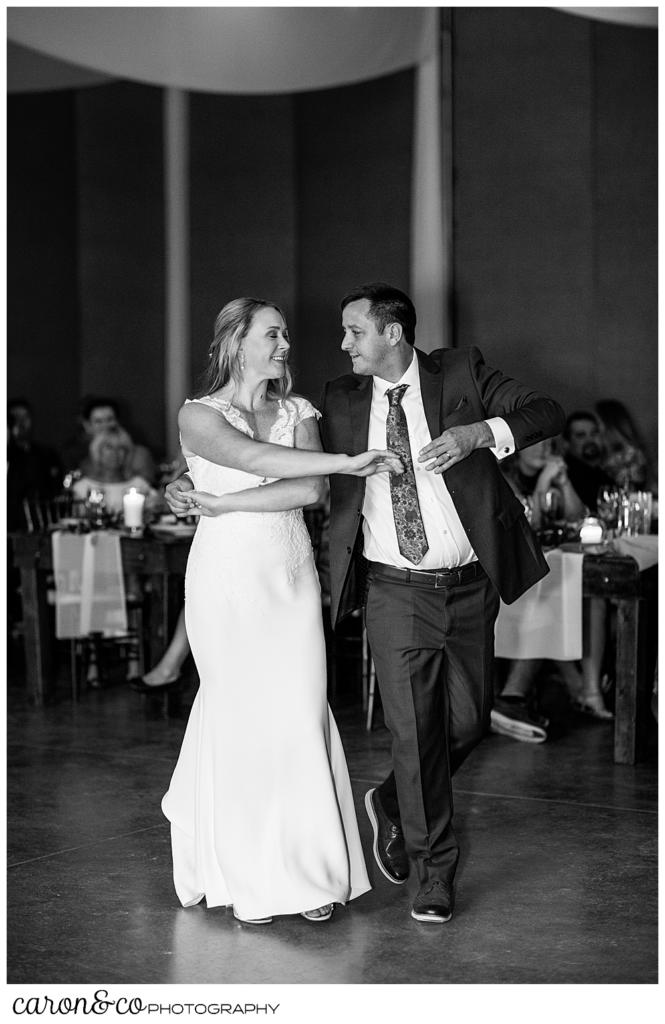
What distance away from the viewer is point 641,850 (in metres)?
4.28

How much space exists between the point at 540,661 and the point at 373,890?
8.28ft

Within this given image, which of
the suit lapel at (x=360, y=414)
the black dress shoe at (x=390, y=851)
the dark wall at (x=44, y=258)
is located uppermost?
the dark wall at (x=44, y=258)

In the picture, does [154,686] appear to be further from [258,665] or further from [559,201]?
[559,201]

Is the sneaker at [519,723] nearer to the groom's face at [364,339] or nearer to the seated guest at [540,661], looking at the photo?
the seated guest at [540,661]

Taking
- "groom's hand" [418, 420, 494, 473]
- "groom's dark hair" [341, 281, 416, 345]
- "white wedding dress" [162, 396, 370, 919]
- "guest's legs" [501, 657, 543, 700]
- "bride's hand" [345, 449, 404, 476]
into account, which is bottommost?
"guest's legs" [501, 657, 543, 700]

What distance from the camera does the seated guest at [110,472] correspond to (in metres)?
7.66

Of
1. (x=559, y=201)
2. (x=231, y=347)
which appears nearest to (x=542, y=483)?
(x=559, y=201)

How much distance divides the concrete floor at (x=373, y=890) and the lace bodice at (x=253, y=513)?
3.34 ft

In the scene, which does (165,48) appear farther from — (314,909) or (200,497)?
(314,909)

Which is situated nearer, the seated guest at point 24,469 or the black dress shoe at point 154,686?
the black dress shoe at point 154,686

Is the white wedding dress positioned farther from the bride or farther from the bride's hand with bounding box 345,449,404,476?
the bride's hand with bounding box 345,449,404,476

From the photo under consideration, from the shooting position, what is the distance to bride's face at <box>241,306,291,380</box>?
11.9ft

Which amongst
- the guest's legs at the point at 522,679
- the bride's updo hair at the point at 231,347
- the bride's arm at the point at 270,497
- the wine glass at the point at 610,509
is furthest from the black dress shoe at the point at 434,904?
the wine glass at the point at 610,509

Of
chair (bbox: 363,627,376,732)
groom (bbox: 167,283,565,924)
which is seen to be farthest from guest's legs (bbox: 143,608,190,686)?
groom (bbox: 167,283,565,924)
